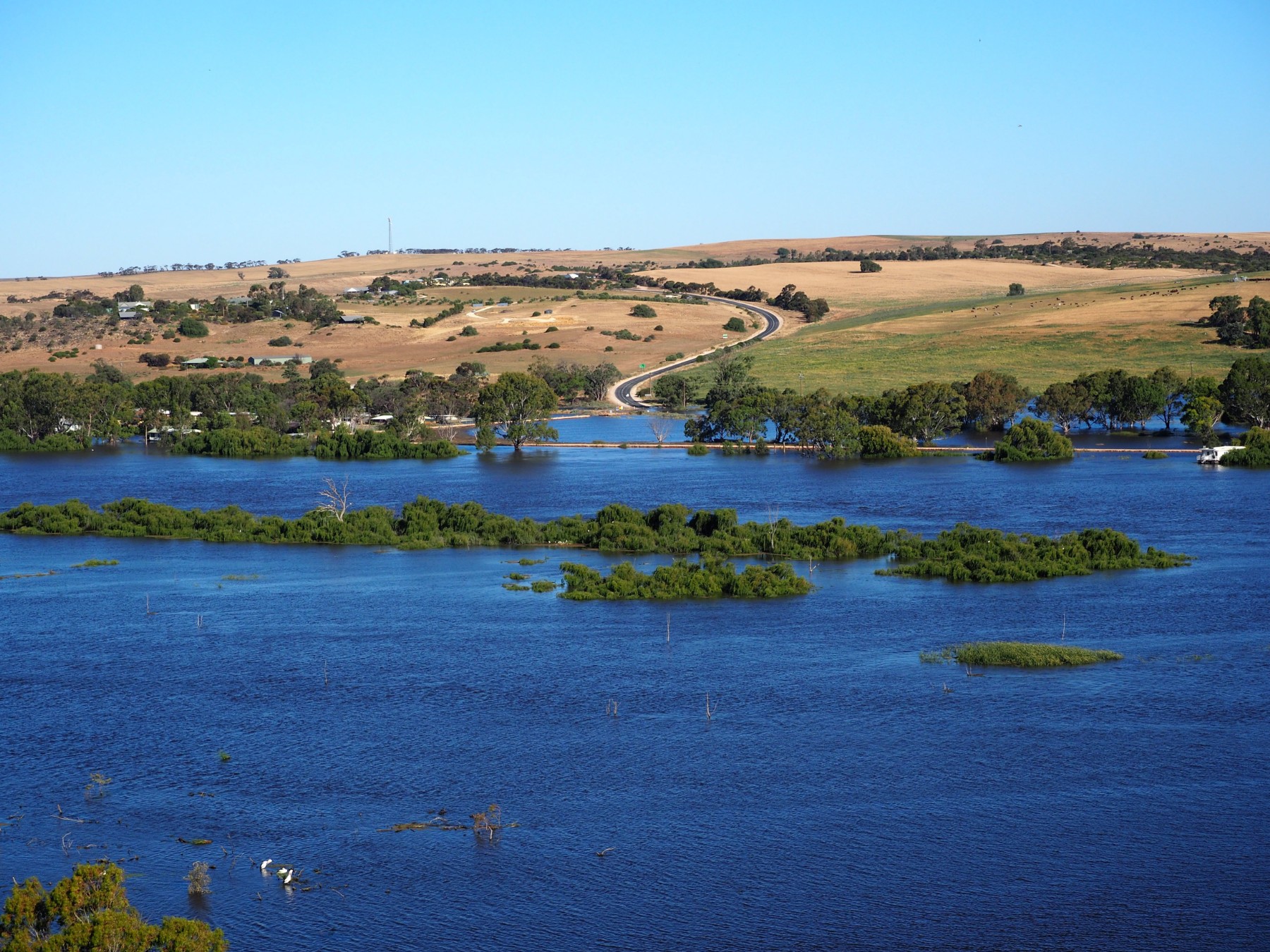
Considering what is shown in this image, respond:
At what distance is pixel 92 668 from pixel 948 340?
348 feet

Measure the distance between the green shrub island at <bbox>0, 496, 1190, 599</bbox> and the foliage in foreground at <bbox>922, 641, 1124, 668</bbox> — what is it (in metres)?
9.85

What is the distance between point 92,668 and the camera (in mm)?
43188

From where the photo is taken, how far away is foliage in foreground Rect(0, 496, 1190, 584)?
55125 millimetres

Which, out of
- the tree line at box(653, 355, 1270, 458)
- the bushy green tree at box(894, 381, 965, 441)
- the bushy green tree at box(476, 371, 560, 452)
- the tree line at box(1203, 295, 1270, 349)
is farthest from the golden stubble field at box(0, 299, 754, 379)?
the tree line at box(1203, 295, 1270, 349)

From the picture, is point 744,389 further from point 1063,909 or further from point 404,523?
point 1063,909

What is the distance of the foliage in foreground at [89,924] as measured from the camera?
21938 mm

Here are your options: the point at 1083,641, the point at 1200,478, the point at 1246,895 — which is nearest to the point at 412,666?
the point at 1083,641

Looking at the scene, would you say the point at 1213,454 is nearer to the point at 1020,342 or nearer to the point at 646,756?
the point at 1020,342

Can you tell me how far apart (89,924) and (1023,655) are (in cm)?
2747

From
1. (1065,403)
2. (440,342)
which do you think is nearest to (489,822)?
(1065,403)

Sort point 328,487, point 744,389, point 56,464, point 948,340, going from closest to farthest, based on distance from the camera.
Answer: point 328,487
point 56,464
point 744,389
point 948,340

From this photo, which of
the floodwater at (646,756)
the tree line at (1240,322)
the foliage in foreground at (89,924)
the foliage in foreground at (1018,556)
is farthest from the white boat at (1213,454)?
Result: the foliage in foreground at (89,924)

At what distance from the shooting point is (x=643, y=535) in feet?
199

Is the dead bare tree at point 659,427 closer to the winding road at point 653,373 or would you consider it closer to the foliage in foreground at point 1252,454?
the winding road at point 653,373
